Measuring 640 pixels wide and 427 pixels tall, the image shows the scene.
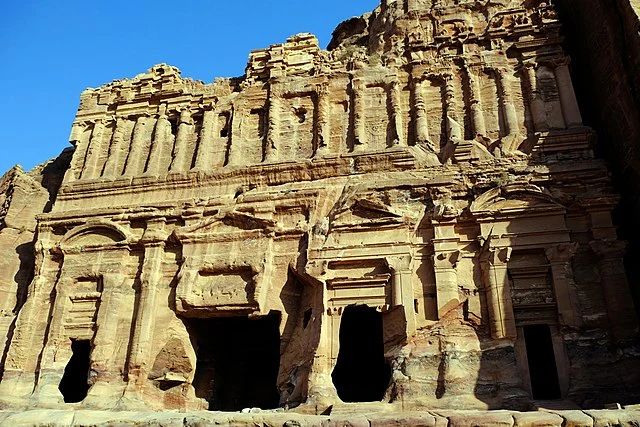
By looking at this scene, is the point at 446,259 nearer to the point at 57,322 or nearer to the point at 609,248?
the point at 609,248

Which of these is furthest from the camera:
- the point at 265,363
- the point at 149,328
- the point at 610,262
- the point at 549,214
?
the point at 265,363

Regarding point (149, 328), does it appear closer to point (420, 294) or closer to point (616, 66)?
point (420, 294)

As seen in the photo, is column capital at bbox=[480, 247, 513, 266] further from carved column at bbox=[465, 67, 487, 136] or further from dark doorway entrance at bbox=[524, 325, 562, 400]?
carved column at bbox=[465, 67, 487, 136]

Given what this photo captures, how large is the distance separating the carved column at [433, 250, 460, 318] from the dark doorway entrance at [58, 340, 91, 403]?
9229 millimetres

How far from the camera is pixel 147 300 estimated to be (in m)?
12.4

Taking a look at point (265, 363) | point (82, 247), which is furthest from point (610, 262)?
point (82, 247)

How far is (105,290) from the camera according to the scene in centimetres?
1278

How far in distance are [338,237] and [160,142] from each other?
6439 mm

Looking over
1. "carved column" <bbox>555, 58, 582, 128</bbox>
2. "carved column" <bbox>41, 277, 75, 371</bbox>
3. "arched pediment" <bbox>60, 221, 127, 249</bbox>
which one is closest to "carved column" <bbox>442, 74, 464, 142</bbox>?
"carved column" <bbox>555, 58, 582, 128</bbox>

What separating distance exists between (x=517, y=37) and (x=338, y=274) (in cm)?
788

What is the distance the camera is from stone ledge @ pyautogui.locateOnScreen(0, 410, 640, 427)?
7094 mm

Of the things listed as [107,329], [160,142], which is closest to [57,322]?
[107,329]

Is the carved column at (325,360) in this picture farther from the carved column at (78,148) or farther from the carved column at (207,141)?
the carved column at (78,148)

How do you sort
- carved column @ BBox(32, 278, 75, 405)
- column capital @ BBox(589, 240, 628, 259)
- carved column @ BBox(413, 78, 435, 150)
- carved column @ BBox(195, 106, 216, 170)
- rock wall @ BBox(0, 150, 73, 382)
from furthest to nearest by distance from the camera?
carved column @ BBox(195, 106, 216, 170), rock wall @ BBox(0, 150, 73, 382), carved column @ BBox(413, 78, 435, 150), carved column @ BBox(32, 278, 75, 405), column capital @ BBox(589, 240, 628, 259)
